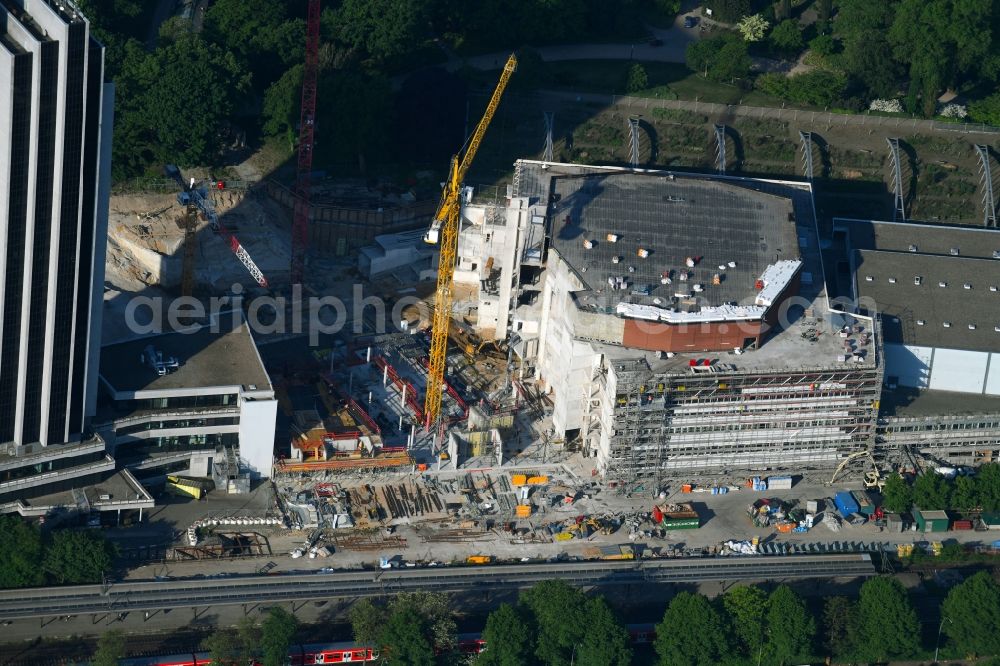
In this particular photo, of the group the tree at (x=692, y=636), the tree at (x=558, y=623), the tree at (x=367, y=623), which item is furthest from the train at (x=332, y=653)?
the tree at (x=692, y=636)

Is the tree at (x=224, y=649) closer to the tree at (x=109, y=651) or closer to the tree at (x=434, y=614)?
the tree at (x=109, y=651)

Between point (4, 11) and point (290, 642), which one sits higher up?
point (4, 11)

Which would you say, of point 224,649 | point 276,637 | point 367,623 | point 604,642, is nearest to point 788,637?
point 604,642

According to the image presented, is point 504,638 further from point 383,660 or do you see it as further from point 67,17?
point 67,17

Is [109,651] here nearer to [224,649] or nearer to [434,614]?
[224,649]

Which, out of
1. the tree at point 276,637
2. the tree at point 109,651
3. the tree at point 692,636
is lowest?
the tree at point 109,651

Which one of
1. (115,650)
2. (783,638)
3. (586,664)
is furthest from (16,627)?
(783,638)
